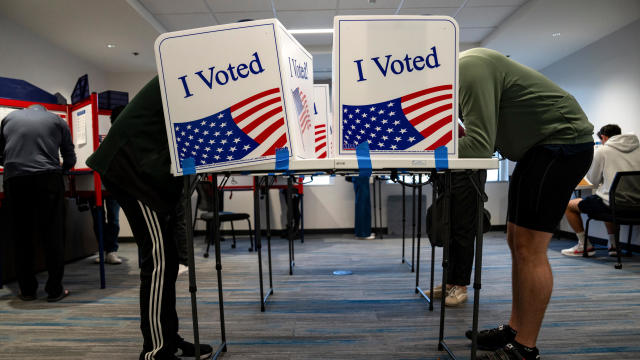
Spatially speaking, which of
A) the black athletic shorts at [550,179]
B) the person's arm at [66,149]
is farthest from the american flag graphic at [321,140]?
the person's arm at [66,149]

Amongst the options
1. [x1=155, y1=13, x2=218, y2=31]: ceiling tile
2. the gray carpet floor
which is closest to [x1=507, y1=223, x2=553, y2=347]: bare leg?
the gray carpet floor

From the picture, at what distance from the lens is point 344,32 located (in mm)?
1070

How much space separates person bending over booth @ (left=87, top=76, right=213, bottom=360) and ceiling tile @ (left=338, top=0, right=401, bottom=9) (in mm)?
2942

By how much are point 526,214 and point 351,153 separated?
2.41 ft

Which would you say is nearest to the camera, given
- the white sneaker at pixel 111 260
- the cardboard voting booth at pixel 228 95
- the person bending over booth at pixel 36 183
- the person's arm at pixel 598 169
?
the cardboard voting booth at pixel 228 95

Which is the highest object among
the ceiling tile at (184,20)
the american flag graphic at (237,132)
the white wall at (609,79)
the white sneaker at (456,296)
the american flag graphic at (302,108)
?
the ceiling tile at (184,20)

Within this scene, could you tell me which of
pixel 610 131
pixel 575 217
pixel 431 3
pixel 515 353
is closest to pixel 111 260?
pixel 515 353

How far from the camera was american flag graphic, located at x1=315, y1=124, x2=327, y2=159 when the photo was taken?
7.21ft

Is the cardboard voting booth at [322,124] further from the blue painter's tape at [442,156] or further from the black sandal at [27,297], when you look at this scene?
the black sandal at [27,297]

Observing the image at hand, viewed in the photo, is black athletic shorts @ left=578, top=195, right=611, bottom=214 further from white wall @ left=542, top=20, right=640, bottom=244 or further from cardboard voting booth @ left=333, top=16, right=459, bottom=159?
cardboard voting booth @ left=333, top=16, right=459, bottom=159

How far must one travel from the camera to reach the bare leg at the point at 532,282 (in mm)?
1310

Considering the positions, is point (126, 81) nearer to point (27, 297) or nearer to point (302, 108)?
point (27, 297)

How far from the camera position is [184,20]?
13.1ft

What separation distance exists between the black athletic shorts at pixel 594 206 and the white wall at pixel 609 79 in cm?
74
